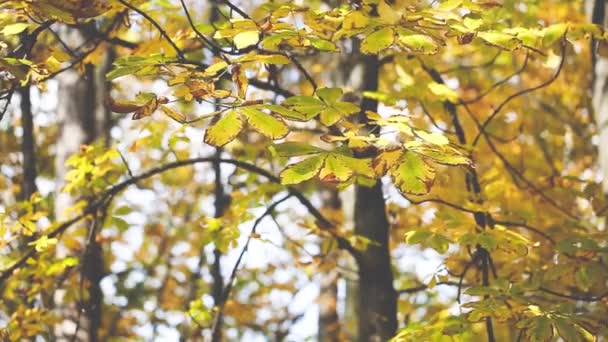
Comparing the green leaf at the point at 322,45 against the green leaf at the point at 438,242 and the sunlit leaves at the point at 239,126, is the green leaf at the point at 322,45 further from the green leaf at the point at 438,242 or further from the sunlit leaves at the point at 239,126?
the green leaf at the point at 438,242

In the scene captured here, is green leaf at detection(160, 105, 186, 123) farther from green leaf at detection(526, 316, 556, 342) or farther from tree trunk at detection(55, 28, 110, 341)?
tree trunk at detection(55, 28, 110, 341)

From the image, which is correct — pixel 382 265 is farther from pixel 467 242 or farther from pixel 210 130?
pixel 210 130

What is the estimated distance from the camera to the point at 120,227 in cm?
241

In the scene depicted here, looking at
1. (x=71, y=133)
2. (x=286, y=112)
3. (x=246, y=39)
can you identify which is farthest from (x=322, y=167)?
(x=71, y=133)

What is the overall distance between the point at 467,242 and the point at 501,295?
198 mm

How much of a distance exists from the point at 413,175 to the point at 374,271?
4.58ft

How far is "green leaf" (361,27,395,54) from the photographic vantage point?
1347 millimetres

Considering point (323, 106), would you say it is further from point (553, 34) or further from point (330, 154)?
point (553, 34)

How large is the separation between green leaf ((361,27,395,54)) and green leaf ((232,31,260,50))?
0.26 meters

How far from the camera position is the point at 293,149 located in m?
1.29

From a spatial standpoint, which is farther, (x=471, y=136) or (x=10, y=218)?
(x=471, y=136)

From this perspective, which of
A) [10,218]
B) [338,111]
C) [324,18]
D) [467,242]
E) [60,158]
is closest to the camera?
[338,111]

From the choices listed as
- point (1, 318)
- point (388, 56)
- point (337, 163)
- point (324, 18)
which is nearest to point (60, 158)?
point (1, 318)

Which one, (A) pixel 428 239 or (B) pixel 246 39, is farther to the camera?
(A) pixel 428 239
